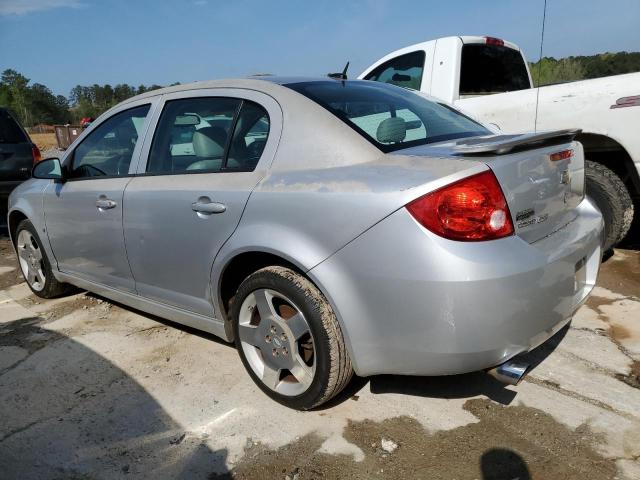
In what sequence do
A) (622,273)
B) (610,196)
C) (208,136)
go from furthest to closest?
1. (622,273)
2. (610,196)
3. (208,136)

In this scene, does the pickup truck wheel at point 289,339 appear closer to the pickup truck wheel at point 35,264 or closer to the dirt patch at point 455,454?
the dirt patch at point 455,454

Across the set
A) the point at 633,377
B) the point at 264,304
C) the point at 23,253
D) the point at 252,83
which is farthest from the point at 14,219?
the point at 633,377

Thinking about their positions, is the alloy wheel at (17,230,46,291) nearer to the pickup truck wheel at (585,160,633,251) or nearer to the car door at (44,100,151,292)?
the car door at (44,100,151,292)

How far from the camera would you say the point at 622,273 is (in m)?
4.26

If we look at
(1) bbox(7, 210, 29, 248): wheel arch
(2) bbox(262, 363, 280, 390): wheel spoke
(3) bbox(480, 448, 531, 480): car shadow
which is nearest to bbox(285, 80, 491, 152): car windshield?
(2) bbox(262, 363, 280, 390): wheel spoke

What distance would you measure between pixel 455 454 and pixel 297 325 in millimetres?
876

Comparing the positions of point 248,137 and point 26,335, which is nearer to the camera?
point 248,137

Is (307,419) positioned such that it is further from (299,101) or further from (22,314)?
(22,314)

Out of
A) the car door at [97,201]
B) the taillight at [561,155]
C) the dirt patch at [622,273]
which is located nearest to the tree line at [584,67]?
the dirt patch at [622,273]

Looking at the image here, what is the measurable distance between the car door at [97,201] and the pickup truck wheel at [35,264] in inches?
13.5

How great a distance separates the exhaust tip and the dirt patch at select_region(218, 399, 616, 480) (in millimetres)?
348

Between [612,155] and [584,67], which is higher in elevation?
[584,67]

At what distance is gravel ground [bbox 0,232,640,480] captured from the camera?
218 centimetres

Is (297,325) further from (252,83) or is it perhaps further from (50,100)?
(50,100)
